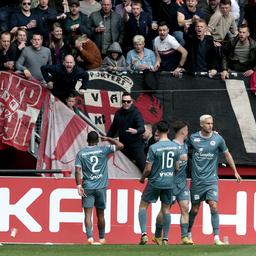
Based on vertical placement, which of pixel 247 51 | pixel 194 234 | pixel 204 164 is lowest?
pixel 194 234

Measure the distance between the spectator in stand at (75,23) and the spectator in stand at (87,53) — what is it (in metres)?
0.40

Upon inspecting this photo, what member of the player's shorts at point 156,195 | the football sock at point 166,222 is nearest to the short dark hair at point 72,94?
the player's shorts at point 156,195

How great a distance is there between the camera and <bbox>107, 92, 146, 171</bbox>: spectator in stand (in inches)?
889

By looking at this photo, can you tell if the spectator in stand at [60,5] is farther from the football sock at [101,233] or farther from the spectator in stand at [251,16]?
the football sock at [101,233]

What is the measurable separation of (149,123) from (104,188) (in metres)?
3.10

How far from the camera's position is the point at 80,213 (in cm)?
2225

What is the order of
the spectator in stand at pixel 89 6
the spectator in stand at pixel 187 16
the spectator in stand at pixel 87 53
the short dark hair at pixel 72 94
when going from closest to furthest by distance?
the short dark hair at pixel 72 94, the spectator in stand at pixel 87 53, the spectator in stand at pixel 187 16, the spectator in stand at pixel 89 6

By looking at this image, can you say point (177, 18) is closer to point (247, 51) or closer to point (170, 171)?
point (247, 51)

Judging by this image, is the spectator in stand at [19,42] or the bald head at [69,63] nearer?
the bald head at [69,63]

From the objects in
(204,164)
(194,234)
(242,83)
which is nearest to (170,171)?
(204,164)

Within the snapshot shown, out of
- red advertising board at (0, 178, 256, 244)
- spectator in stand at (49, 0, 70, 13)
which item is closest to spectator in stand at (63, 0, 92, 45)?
spectator in stand at (49, 0, 70, 13)

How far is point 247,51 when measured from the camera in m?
23.6

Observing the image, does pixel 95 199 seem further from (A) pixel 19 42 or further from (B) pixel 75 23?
(B) pixel 75 23

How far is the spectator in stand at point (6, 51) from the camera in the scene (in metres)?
23.2
